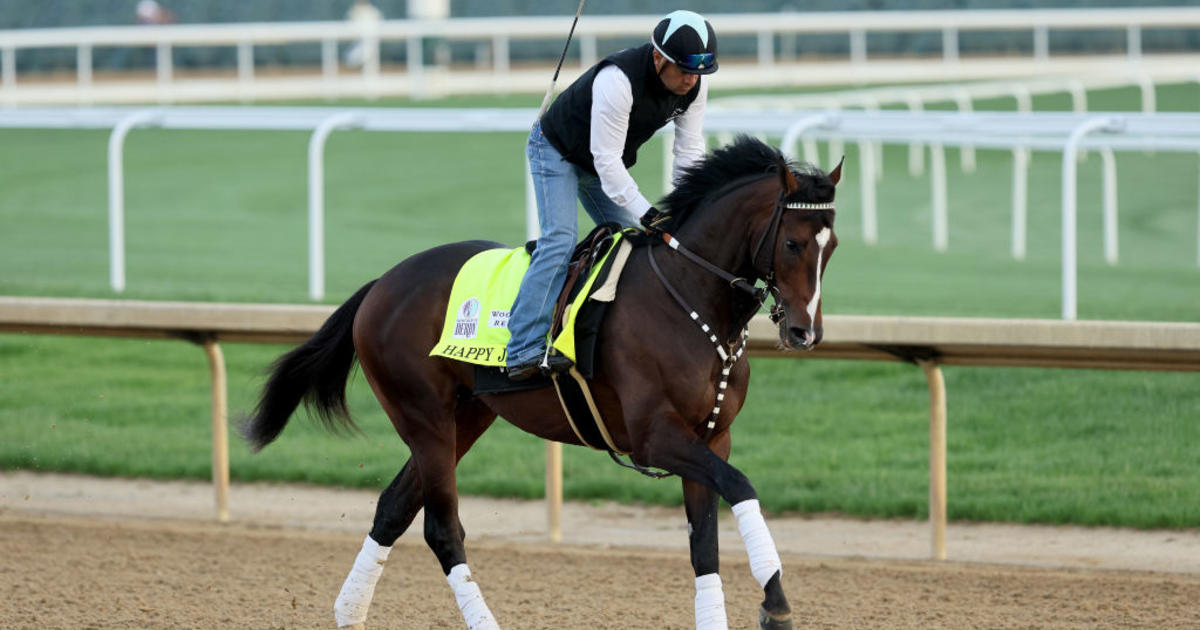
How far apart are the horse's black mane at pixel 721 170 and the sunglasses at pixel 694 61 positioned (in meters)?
0.26

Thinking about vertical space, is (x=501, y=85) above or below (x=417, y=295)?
above

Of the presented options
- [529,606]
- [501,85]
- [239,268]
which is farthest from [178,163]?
[529,606]

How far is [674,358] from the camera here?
187 inches

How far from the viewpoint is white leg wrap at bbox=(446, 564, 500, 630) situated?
5.09 metres

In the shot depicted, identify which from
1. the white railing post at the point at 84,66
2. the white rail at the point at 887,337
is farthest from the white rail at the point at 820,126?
the white railing post at the point at 84,66

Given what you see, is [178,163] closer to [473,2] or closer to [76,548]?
[473,2]

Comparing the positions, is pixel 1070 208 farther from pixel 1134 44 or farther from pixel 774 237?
pixel 1134 44

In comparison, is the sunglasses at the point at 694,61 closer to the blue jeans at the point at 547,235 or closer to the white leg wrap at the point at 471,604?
the blue jeans at the point at 547,235

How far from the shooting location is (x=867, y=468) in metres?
7.96

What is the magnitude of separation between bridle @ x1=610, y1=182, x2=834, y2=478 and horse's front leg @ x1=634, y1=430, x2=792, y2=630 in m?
0.19

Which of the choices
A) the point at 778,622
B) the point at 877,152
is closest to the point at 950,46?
the point at 877,152

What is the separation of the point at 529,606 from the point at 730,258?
5.73ft

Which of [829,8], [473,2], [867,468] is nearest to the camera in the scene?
[867,468]

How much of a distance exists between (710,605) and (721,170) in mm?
1276
